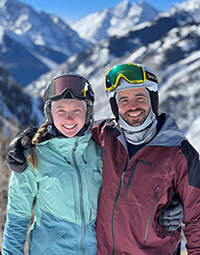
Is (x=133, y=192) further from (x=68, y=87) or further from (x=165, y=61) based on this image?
(x=165, y=61)

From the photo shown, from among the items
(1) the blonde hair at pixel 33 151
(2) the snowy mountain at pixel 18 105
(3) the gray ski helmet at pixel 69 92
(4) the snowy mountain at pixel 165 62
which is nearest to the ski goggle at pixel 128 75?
(3) the gray ski helmet at pixel 69 92

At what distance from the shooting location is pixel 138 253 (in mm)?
2535

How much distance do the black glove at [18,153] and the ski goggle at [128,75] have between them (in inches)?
44.4

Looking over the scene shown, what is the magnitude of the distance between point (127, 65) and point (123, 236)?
187 centimetres

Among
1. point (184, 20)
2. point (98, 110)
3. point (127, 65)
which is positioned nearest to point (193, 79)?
point (98, 110)

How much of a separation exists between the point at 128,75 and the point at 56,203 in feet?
5.03

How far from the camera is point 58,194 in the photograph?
2598mm

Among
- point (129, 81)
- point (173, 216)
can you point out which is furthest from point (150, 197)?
point (129, 81)

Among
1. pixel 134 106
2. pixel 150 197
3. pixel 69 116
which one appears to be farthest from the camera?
pixel 134 106

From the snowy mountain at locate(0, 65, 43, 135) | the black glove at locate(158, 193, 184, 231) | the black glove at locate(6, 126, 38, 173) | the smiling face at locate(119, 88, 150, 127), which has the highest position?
the snowy mountain at locate(0, 65, 43, 135)

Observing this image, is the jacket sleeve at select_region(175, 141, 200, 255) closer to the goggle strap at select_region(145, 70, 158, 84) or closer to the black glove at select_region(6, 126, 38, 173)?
the goggle strap at select_region(145, 70, 158, 84)

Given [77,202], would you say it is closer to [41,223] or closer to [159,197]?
[41,223]

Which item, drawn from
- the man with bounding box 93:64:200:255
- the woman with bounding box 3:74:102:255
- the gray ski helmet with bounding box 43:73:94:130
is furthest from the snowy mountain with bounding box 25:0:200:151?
the woman with bounding box 3:74:102:255

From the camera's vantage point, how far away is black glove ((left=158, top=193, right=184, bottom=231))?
248 cm
